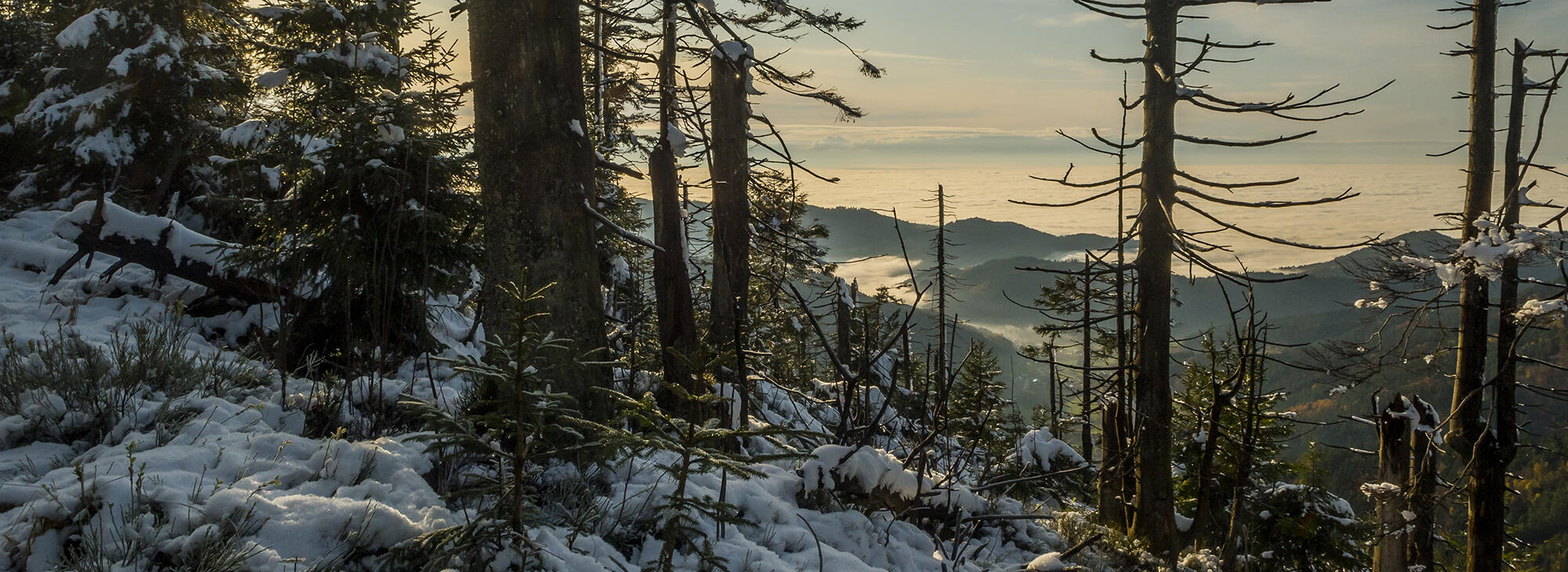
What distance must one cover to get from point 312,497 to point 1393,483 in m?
10.3

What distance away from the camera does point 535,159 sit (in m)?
3.90

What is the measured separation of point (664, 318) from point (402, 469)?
268 centimetres

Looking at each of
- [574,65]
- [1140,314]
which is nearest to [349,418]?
[574,65]

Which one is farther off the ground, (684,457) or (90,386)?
(90,386)

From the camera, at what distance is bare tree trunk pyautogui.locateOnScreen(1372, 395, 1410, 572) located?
25.1 feet

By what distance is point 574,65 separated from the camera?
4020 mm

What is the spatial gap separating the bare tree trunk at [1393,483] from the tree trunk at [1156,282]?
7.75ft

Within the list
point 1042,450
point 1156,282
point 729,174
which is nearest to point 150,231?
point 729,174

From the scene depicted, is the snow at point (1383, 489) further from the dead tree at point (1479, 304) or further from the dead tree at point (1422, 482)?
the dead tree at point (1479, 304)

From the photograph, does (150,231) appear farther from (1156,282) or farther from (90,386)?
(1156,282)

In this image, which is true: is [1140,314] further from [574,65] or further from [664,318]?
[574,65]

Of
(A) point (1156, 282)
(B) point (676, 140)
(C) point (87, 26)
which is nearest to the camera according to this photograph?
(B) point (676, 140)

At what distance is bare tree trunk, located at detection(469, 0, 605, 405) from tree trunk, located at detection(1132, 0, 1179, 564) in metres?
8.56

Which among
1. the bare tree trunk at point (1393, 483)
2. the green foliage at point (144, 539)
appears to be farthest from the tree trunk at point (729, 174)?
the bare tree trunk at point (1393, 483)
